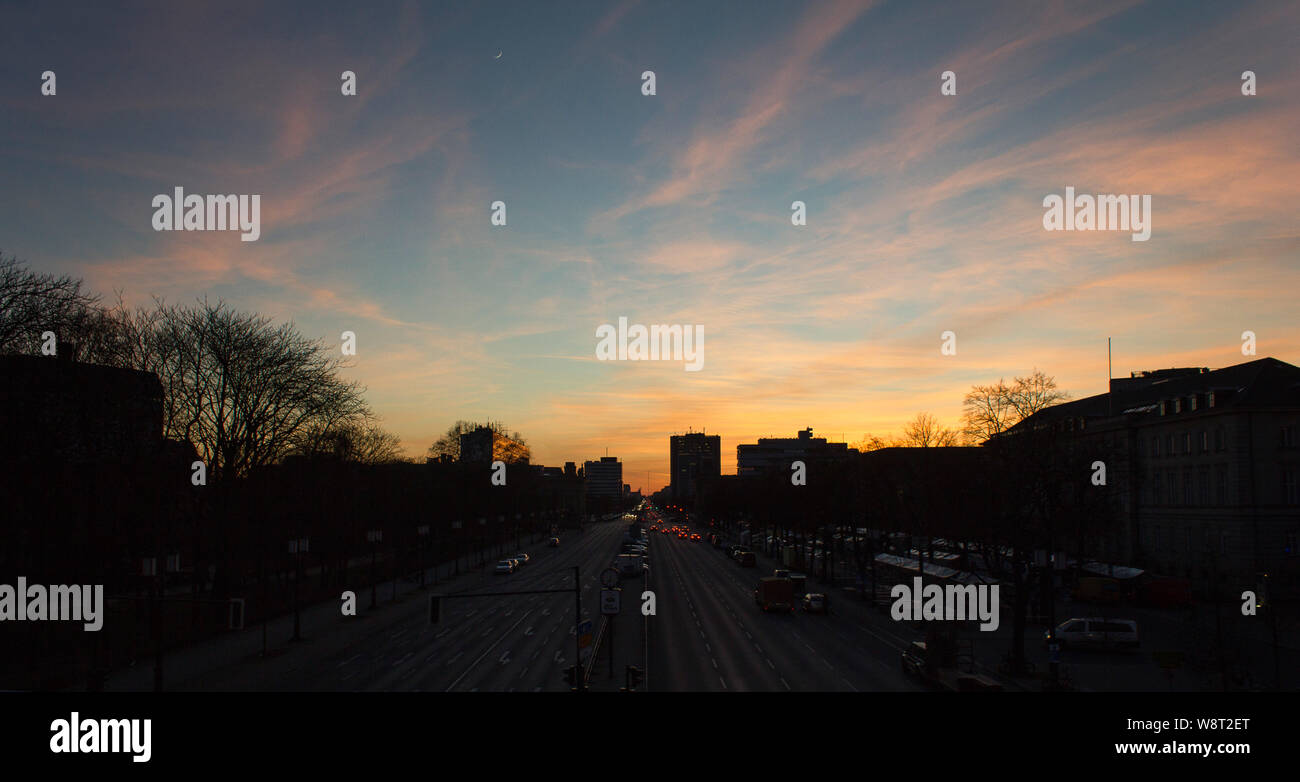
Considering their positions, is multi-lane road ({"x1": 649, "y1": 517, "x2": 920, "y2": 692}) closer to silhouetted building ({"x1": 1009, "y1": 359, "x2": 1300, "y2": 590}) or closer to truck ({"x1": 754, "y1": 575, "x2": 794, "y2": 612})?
truck ({"x1": 754, "y1": 575, "x2": 794, "y2": 612})

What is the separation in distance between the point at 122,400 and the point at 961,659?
3723cm

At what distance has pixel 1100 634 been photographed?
34.9 metres

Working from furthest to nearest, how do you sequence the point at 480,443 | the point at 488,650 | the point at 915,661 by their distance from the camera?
1. the point at 480,443
2. the point at 488,650
3. the point at 915,661

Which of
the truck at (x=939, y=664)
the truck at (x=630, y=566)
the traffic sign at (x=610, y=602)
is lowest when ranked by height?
the truck at (x=630, y=566)

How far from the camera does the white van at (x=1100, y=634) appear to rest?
113 ft

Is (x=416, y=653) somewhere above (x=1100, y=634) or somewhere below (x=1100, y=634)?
below

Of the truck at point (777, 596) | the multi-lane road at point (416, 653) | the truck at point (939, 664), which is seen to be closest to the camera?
the truck at point (939, 664)

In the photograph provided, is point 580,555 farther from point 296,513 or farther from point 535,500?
point 535,500

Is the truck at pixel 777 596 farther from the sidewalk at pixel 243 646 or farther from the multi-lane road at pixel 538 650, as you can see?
the sidewalk at pixel 243 646

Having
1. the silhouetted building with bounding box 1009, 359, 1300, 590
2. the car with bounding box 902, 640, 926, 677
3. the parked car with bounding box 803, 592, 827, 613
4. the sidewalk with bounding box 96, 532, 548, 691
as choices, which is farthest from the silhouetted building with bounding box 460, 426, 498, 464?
the car with bounding box 902, 640, 926, 677

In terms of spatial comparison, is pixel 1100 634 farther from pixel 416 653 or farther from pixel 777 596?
pixel 416 653

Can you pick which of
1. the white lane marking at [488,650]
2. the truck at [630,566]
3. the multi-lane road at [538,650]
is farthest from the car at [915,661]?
the truck at [630,566]

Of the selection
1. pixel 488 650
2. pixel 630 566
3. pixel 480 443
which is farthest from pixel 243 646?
pixel 480 443
